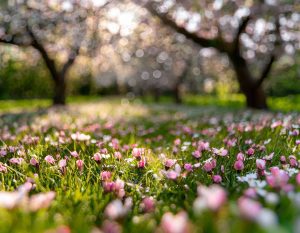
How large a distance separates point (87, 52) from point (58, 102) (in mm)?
3261

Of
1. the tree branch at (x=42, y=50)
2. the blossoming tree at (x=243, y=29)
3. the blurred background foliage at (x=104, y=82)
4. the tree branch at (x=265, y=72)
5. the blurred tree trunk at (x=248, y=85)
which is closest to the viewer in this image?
the blossoming tree at (x=243, y=29)

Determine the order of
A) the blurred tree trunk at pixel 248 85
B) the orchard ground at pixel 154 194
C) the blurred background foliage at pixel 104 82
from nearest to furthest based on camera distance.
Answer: the orchard ground at pixel 154 194 < the blurred tree trunk at pixel 248 85 < the blurred background foliage at pixel 104 82

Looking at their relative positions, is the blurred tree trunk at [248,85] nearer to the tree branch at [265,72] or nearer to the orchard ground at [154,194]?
the tree branch at [265,72]

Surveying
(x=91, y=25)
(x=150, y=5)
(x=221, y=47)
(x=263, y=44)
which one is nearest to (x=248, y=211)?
(x=150, y=5)

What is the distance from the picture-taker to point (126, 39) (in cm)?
2412

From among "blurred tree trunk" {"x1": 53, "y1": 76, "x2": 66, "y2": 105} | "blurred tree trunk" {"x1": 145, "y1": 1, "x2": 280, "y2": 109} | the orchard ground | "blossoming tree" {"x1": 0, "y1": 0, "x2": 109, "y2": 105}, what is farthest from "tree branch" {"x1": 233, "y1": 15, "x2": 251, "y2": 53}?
the orchard ground

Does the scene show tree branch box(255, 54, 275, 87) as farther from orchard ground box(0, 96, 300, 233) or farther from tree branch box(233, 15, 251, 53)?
orchard ground box(0, 96, 300, 233)

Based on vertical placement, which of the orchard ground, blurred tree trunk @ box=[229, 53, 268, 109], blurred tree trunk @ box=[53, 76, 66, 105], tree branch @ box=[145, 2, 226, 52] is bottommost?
blurred tree trunk @ box=[53, 76, 66, 105]

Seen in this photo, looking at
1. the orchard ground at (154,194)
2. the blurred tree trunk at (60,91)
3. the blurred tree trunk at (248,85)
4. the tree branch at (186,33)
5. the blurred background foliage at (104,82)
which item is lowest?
the blurred background foliage at (104,82)

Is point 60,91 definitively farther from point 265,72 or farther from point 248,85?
point 265,72

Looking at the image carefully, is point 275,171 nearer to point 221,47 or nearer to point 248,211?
point 248,211

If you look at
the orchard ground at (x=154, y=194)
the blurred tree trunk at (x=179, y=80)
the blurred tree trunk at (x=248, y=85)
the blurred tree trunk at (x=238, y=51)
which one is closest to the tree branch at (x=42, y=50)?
the blurred tree trunk at (x=238, y=51)

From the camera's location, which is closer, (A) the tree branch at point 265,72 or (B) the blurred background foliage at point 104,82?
(A) the tree branch at point 265,72

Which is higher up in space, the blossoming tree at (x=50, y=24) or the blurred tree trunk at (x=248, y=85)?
the blossoming tree at (x=50, y=24)
